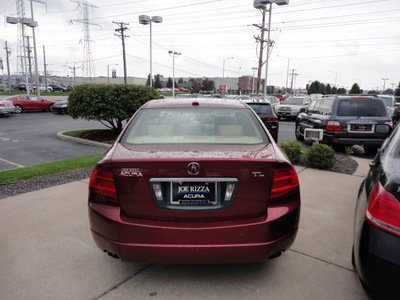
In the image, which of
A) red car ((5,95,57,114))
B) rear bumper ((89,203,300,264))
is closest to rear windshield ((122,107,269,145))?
rear bumper ((89,203,300,264))

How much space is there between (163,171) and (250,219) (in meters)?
0.77

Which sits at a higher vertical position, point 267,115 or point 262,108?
point 262,108

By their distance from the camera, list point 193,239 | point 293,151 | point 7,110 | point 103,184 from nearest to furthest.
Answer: point 193,239 < point 103,184 < point 293,151 < point 7,110

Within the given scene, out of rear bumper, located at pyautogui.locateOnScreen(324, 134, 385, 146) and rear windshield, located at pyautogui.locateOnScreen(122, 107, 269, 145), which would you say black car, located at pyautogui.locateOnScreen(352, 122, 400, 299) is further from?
rear bumper, located at pyautogui.locateOnScreen(324, 134, 385, 146)

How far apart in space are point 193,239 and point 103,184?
836 millimetres

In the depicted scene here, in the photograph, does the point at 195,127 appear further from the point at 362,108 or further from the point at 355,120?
the point at 362,108

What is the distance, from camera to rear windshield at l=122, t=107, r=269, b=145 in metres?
2.94

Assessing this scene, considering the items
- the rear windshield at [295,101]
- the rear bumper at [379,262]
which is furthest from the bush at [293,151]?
the rear windshield at [295,101]

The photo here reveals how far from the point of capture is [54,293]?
2592 mm

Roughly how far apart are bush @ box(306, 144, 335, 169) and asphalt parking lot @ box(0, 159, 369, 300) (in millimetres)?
2906

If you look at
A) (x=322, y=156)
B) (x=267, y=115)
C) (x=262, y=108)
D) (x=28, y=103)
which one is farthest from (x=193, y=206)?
(x=28, y=103)

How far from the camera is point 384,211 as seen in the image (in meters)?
1.84

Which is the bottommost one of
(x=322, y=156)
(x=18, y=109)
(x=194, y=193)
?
(x=18, y=109)

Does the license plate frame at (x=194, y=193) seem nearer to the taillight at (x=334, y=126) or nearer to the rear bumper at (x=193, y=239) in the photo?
the rear bumper at (x=193, y=239)
